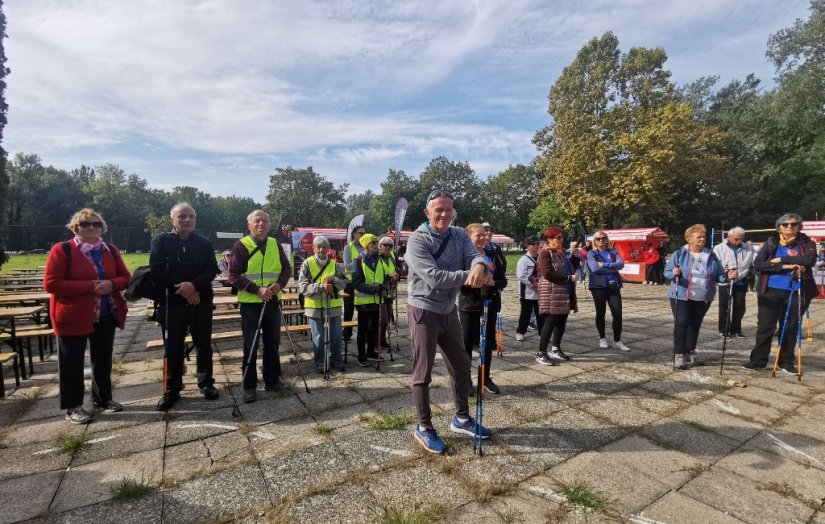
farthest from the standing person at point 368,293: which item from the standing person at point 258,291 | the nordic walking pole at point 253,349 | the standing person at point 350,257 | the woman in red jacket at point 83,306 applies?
the woman in red jacket at point 83,306

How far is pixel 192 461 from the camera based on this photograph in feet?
9.66

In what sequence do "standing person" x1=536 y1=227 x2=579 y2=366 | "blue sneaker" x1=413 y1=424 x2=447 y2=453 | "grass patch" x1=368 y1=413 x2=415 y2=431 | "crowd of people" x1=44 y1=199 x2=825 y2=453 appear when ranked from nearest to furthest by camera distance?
"blue sneaker" x1=413 y1=424 x2=447 y2=453 → "crowd of people" x1=44 y1=199 x2=825 y2=453 → "grass patch" x1=368 y1=413 x2=415 y2=431 → "standing person" x1=536 y1=227 x2=579 y2=366

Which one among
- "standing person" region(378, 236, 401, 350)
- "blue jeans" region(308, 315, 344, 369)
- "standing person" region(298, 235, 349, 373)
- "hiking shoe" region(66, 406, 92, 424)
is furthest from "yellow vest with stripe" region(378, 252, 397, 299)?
"hiking shoe" region(66, 406, 92, 424)

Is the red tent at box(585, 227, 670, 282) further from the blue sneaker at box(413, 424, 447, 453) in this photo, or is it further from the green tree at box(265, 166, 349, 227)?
the green tree at box(265, 166, 349, 227)

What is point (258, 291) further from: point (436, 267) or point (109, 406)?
point (436, 267)

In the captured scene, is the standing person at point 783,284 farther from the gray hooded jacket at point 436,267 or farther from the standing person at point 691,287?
the gray hooded jacket at point 436,267

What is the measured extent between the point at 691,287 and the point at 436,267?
4172mm

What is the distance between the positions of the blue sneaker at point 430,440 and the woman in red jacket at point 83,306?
2.99 metres

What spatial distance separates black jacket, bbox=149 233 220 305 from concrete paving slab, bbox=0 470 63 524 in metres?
1.66

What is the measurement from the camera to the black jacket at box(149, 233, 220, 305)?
12.9 ft

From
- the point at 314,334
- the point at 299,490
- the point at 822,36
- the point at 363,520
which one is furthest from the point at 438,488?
the point at 822,36

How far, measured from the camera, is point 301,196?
56219mm

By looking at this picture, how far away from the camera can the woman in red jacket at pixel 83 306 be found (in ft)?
11.7

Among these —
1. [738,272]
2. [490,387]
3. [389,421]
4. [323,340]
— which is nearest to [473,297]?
[490,387]
